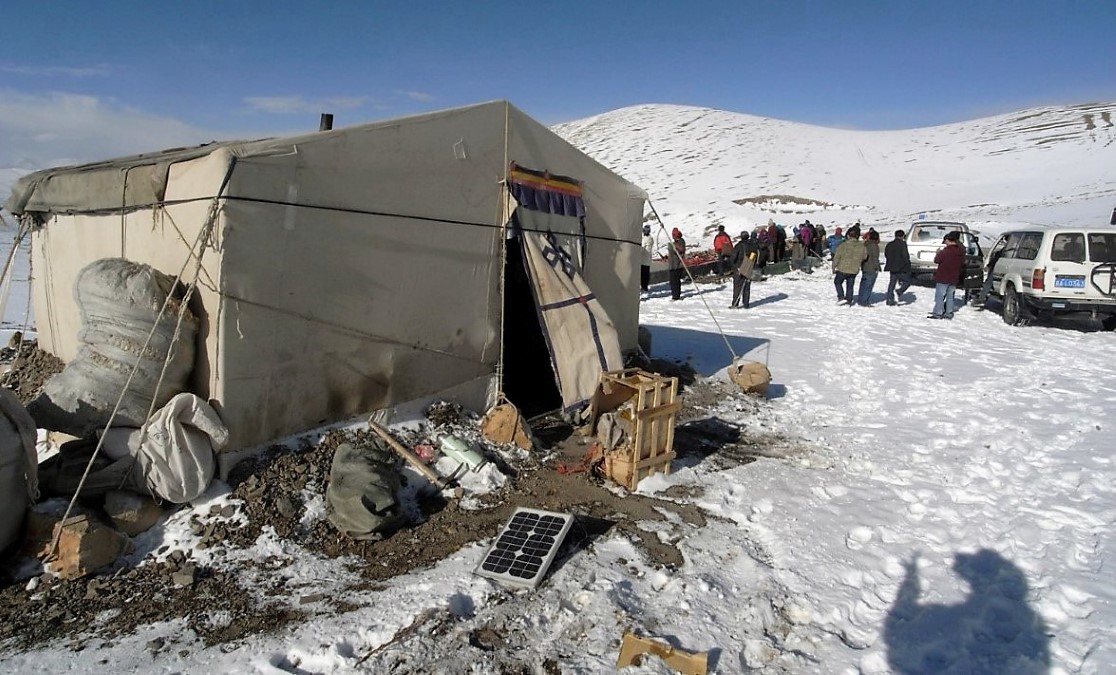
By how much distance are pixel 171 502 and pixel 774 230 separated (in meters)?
19.4

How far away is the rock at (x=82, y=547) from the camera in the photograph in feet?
11.9

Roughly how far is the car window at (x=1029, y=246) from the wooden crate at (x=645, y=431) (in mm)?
9419

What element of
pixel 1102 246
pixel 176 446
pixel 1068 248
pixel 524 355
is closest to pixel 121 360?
pixel 176 446

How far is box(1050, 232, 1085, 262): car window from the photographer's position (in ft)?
36.0

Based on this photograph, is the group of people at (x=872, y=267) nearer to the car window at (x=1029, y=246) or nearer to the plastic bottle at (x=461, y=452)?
the car window at (x=1029, y=246)

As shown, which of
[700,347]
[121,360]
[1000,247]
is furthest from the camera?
[1000,247]

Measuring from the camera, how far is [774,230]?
20875 millimetres

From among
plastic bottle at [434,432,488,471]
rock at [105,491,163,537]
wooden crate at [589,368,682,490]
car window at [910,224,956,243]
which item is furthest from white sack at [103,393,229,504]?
car window at [910,224,956,243]

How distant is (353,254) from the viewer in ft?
16.7

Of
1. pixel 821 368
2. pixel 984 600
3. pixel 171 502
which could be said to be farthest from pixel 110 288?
pixel 821 368

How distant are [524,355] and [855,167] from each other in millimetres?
54490

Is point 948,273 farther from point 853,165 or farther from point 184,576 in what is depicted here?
point 853,165

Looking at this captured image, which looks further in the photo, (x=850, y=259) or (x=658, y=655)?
(x=850, y=259)

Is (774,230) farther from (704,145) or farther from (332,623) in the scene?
(704,145)
